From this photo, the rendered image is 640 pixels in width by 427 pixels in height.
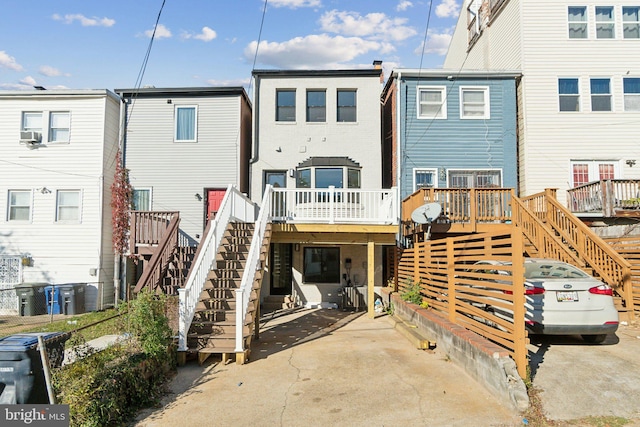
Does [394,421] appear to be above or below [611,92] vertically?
below

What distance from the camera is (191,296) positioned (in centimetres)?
734

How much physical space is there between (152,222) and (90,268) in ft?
12.4

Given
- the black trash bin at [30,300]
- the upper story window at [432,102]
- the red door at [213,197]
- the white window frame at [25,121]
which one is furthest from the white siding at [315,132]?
the white window frame at [25,121]

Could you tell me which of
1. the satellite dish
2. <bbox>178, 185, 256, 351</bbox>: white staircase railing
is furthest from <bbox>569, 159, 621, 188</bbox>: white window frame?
<bbox>178, 185, 256, 351</bbox>: white staircase railing

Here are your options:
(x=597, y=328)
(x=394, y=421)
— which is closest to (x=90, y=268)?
(x=394, y=421)

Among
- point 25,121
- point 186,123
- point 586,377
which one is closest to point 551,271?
point 586,377

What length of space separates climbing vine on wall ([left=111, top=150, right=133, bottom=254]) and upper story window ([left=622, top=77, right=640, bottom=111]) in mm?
18387

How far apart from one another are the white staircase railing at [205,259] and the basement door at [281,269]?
9.47ft

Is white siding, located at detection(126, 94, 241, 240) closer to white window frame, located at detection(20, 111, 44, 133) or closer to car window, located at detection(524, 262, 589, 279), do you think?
white window frame, located at detection(20, 111, 44, 133)

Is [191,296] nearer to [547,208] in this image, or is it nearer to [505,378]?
[505,378]

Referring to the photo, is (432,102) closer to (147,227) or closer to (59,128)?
(147,227)

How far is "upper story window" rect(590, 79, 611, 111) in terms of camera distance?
1459 centimetres

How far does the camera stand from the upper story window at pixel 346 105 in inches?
587

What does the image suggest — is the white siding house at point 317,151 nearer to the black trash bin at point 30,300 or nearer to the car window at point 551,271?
the car window at point 551,271
